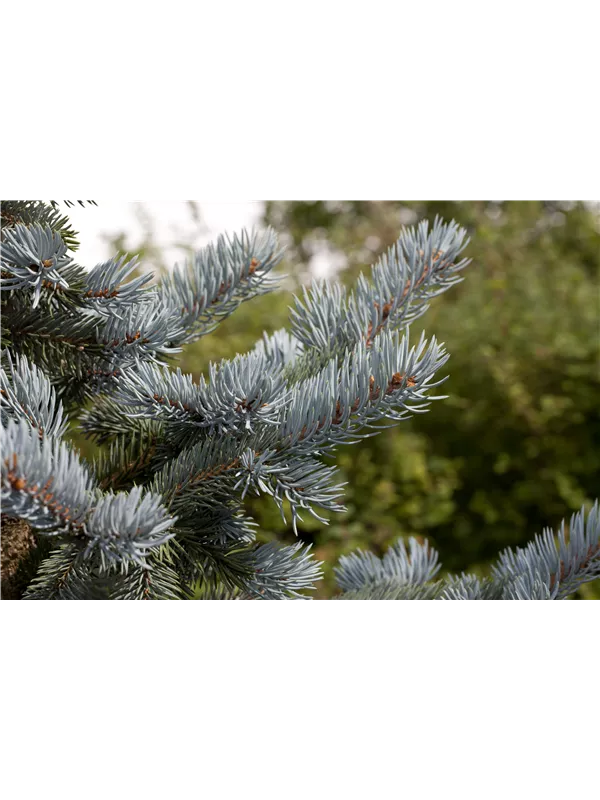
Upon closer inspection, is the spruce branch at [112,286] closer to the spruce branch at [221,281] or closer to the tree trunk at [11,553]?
the spruce branch at [221,281]

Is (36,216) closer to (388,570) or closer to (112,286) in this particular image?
(112,286)

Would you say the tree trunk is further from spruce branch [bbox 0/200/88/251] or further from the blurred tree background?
the blurred tree background

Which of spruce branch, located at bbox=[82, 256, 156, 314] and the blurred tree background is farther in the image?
the blurred tree background

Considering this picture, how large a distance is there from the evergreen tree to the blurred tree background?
2.10m

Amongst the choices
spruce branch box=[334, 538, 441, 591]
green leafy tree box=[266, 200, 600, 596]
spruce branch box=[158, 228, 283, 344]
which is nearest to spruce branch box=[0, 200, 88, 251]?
spruce branch box=[158, 228, 283, 344]

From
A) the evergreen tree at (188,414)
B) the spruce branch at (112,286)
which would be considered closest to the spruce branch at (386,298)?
the evergreen tree at (188,414)

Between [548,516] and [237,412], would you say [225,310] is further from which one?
[548,516]

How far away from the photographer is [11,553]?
0.79 metres

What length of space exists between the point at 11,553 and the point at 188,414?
11.1 inches

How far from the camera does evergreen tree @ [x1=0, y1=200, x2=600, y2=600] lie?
0.62m

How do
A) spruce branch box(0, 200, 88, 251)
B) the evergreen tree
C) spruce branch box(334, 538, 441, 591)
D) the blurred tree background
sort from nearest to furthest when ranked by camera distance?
the evergreen tree < spruce branch box(0, 200, 88, 251) < spruce branch box(334, 538, 441, 591) < the blurred tree background

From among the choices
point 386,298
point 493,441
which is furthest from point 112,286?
point 493,441

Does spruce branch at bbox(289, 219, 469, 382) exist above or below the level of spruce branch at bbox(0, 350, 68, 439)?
above
